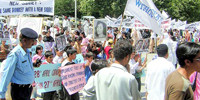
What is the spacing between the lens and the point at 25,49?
418cm

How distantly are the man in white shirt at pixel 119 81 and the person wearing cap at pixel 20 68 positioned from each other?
1.59 m

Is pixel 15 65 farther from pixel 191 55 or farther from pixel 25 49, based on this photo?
pixel 191 55

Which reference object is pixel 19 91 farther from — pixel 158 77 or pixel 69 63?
pixel 158 77

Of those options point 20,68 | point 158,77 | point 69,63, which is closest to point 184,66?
point 158,77

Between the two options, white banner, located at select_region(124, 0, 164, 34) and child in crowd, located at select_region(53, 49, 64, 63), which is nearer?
white banner, located at select_region(124, 0, 164, 34)

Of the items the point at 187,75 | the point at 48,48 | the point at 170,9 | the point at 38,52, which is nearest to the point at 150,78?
the point at 187,75

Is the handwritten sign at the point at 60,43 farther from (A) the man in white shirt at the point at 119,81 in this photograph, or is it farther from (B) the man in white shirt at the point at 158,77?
(A) the man in white shirt at the point at 119,81

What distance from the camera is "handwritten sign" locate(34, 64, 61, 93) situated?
598cm

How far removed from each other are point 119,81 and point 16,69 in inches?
78.1

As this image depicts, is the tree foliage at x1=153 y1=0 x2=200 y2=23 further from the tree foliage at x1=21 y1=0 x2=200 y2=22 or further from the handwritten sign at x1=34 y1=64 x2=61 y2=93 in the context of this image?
the handwritten sign at x1=34 y1=64 x2=61 y2=93

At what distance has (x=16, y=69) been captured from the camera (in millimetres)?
4055

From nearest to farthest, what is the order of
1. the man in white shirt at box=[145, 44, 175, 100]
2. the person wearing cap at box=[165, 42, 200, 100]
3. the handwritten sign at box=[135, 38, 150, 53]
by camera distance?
1. the person wearing cap at box=[165, 42, 200, 100]
2. the man in white shirt at box=[145, 44, 175, 100]
3. the handwritten sign at box=[135, 38, 150, 53]

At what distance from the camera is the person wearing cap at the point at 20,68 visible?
12.8 ft

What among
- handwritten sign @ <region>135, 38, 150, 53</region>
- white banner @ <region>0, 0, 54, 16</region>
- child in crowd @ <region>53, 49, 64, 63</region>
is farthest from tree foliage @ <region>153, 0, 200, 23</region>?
child in crowd @ <region>53, 49, 64, 63</region>
